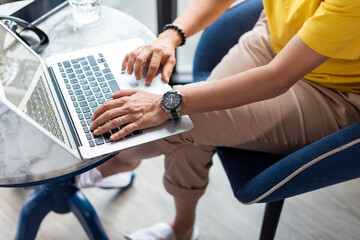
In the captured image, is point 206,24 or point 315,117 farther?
point 206,24

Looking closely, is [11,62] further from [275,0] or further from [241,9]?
[241,9]

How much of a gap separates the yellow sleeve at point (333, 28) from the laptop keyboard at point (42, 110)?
55 centimetres

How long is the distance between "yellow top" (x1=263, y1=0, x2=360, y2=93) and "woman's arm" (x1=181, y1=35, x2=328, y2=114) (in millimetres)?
49

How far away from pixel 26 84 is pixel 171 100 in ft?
1.01

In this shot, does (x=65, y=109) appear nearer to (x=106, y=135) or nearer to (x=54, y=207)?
(x=106, y=135)

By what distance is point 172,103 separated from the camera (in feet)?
3.22

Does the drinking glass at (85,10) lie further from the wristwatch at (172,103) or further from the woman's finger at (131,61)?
the wristwatch at (172,103)

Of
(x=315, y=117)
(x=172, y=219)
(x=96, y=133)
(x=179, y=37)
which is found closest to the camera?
(x=96, y=133)

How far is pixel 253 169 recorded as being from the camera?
3.79ft

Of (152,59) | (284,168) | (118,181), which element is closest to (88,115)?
(152,59)

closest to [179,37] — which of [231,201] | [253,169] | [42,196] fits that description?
[253,169]

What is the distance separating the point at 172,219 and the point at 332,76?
2.61ft

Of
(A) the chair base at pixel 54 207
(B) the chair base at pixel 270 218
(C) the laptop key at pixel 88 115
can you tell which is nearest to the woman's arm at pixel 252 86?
(C) the laptop key at pixel 88 115

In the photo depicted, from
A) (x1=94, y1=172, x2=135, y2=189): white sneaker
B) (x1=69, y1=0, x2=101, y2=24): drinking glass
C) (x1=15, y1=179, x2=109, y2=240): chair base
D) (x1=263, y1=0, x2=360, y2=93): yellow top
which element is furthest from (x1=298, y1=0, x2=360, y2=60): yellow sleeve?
(x1=94, y1=172, x2=135, y2=189): white sneaker
